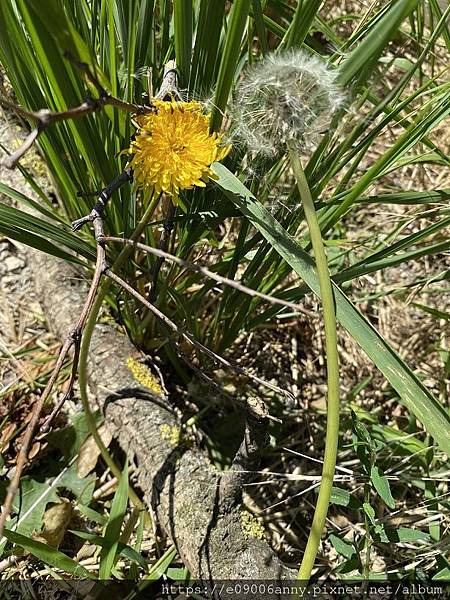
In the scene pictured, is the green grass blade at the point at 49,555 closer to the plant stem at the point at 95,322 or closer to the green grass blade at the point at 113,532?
the green grass blade at the point at 113,532

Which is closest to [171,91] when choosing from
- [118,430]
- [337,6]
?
[118,430]

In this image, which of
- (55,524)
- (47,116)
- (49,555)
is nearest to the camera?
(47,116)

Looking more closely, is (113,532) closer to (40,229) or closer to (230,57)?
(40,229)

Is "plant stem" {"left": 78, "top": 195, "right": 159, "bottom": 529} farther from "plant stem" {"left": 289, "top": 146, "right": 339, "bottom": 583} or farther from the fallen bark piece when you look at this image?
"plant stem" {"left": 289, "top": 146, "right": 339, "bottom": 583}

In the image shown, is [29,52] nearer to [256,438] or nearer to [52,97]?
[52,97]

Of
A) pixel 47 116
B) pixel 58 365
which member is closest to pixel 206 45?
pixel 47 116

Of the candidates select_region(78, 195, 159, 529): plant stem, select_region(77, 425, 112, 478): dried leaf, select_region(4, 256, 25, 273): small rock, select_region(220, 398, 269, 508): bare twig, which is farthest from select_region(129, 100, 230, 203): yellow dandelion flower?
select_region(4, 256, 25, 273): small rock
